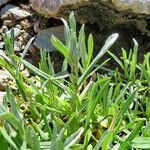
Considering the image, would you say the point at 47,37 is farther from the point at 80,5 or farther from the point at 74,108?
the point at 74,108

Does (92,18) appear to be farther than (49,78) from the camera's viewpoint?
Yes

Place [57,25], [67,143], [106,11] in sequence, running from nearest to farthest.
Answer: [67,143] → [106,11] → [57,25]

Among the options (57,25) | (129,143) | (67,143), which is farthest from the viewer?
(57,25)

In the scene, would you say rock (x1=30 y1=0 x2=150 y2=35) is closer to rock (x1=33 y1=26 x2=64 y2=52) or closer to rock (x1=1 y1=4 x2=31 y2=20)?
rock (x1=33 y1=26 x2=64 y2=52)

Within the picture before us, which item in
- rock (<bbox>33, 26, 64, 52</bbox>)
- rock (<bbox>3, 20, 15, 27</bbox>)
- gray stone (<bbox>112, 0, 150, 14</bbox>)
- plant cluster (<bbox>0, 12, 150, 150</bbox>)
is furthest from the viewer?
rock (<bbox>3, 20, 15, 27</bbox>)

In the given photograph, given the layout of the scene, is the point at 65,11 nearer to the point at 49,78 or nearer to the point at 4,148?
the point at 49,78

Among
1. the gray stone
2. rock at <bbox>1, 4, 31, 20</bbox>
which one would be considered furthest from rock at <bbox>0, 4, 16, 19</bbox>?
the gray stone

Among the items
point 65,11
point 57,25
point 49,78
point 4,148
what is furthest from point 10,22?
point 4,148
